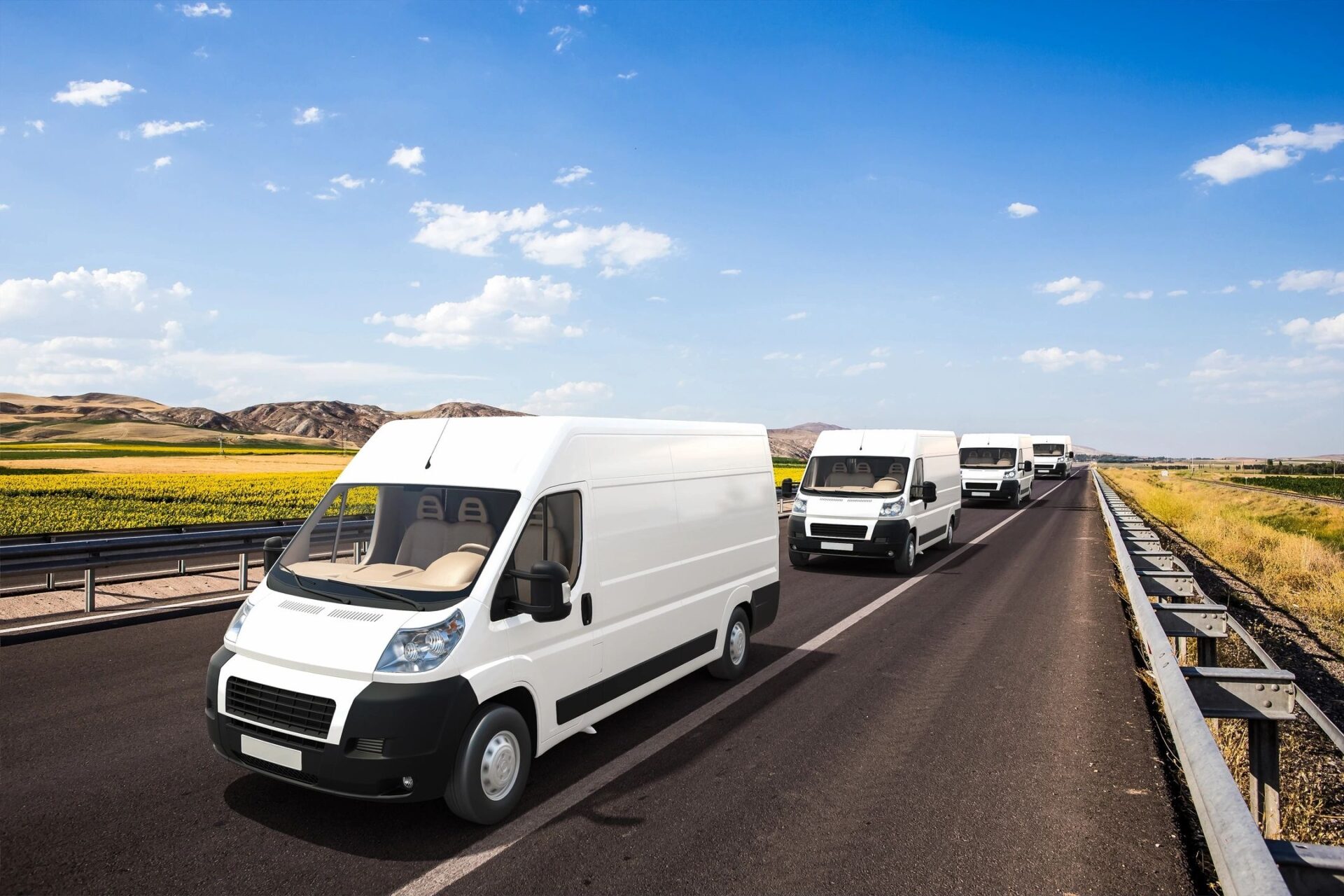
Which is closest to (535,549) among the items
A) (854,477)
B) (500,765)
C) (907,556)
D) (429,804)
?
(500,765)

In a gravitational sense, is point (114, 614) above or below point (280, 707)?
below

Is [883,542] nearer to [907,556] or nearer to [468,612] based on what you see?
[907,556]

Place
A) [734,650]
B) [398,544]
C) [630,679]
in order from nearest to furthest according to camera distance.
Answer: [398,544]
[630,679]
[734,650]

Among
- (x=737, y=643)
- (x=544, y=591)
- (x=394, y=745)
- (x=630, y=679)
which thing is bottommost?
(x=737, y=643)

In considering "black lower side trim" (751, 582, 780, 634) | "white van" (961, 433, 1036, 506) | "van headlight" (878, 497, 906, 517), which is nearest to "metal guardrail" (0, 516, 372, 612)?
"black lower side trim" (751, 582, 780, 634)

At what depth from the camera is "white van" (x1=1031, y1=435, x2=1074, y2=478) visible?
54.2 m

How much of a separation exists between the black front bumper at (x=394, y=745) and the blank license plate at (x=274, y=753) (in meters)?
0.02

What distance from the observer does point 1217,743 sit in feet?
14.9

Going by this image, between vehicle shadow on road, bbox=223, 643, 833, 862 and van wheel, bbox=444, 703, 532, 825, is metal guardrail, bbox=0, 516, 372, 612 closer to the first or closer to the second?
vehicle shadow on road, bbox=223, 643, 833, 862

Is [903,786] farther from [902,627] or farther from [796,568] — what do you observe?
[796,568]

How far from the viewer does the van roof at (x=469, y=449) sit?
4.80 meters

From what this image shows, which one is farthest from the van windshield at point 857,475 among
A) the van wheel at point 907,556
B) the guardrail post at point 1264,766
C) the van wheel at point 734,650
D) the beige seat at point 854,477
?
the guardrail post at point 1264,766

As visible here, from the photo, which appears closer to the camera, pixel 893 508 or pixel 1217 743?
pixel 1217 743

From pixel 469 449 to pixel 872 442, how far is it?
9896mm
